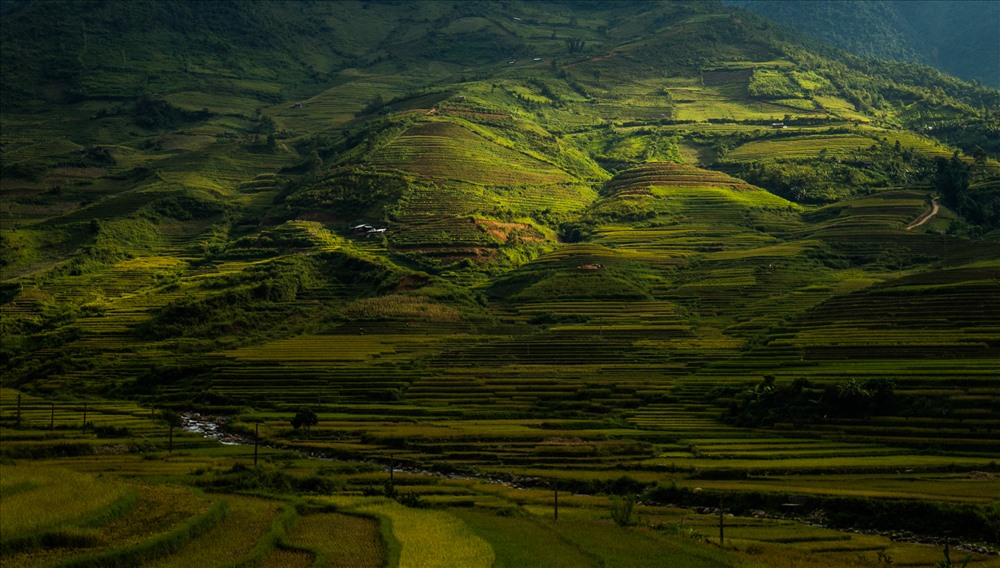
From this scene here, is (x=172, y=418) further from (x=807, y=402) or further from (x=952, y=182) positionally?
(x=952, y=182)

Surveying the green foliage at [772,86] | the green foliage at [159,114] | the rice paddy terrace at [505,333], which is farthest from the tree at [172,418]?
the green foliage at [772,86]

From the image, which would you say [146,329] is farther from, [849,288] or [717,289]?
[849,288]

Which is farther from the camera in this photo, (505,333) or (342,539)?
A: (505,333)

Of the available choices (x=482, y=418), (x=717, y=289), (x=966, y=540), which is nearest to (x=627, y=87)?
(x=717, y=289)

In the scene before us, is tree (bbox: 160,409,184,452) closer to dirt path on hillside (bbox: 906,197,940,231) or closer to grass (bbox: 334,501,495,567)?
grass (bbox: 334,501,495,567)

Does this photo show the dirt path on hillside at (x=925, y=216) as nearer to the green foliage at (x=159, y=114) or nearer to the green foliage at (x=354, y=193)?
the green foliage at (x=354, y=193)

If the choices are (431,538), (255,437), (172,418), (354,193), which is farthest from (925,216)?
(431,538)

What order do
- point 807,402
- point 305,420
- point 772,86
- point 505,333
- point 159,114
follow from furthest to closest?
1. point 159,114
2. point 772,86
3. point 505,333
4. point 305,420
5. point 807,402
